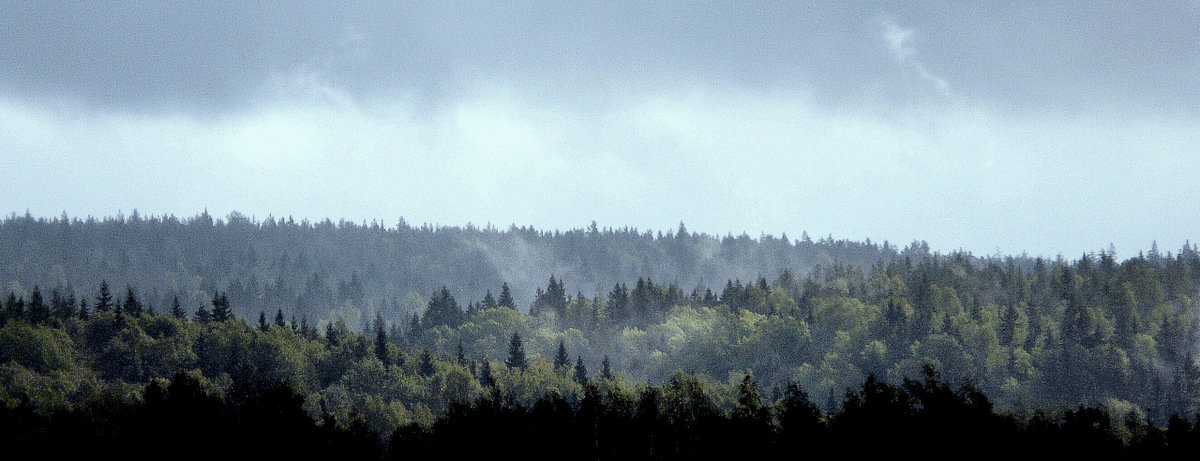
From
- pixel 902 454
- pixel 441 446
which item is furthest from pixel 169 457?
pixel 902 454

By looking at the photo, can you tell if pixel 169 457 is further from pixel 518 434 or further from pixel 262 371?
pixel 262 371

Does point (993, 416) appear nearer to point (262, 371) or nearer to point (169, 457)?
point (169, 457)

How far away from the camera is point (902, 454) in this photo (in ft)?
282

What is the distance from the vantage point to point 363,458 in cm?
9838

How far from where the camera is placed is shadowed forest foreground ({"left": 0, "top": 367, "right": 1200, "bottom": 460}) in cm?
8862

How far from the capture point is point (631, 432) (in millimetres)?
105750

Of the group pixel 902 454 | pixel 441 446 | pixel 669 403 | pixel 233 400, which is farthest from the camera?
pixel 233 400

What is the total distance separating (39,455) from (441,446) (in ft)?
97.3

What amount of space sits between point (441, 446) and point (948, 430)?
3856 centimetres

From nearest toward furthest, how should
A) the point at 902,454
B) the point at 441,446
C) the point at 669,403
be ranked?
the point at 902,454 → the point at 441,446 → the point at 669,403

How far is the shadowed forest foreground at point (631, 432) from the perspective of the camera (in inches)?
3489

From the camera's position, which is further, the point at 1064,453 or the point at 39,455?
the point at 39,455

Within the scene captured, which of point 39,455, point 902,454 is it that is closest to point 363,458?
point 39,455

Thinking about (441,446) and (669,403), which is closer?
(441,446)
